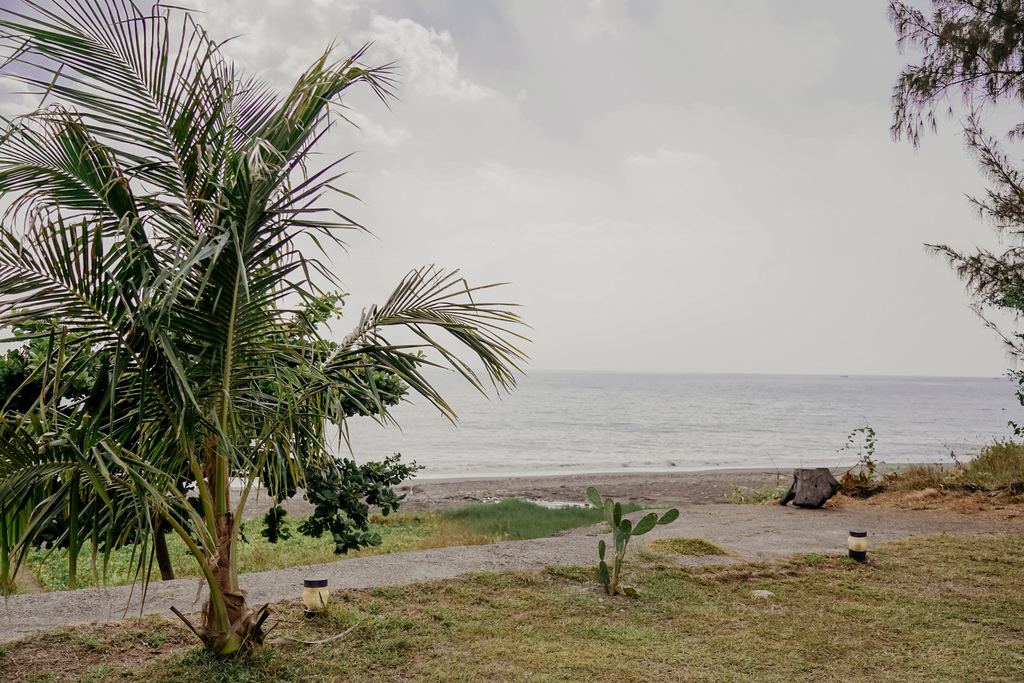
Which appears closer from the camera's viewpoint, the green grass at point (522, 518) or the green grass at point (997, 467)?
the green grass at point (522, 518)

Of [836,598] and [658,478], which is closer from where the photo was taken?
[836,598]

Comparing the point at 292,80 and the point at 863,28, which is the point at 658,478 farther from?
the point at 292,80

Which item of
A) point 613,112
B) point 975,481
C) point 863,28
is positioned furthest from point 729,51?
point 975,481

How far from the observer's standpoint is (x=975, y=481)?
11.4 meters

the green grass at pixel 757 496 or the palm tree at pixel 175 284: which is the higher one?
the palm tree at pixel 175 284

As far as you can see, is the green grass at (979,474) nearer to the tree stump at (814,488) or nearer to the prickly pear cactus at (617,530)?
the tree stump at (814,488)

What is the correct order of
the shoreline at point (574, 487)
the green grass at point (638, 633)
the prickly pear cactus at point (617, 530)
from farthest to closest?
the shoreline at point (574, 487)
the prickly pear cactus at point (617, 530)
the green grass at point (638, 633)

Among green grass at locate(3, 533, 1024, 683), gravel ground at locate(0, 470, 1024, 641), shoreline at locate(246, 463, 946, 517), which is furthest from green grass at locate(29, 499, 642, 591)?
green grass at locate(3, 533, 1024, 683)

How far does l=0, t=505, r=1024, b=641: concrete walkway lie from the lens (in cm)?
458

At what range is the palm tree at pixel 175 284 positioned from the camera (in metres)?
2.77

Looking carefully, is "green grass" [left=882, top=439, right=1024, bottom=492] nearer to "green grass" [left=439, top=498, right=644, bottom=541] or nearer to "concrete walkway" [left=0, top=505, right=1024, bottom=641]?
"concrete walkway" [left=0, top=505, right=1024, bottom=641]

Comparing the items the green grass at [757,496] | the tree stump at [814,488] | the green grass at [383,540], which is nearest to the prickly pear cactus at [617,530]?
the green grass at [383,540]

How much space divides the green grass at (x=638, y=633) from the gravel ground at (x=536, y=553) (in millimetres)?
381

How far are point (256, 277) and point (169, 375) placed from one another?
0.68m
